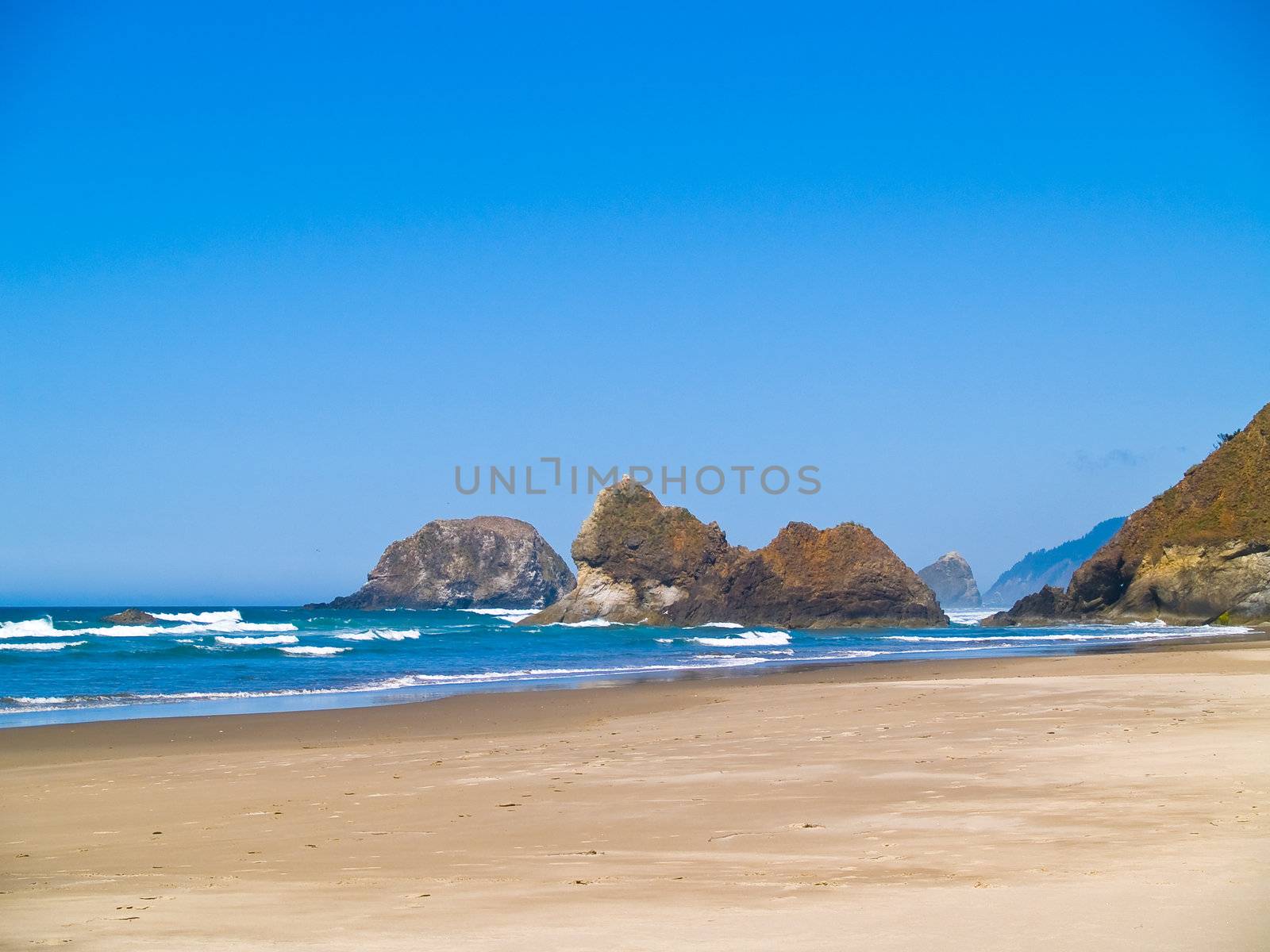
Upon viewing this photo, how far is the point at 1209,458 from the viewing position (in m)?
67.1

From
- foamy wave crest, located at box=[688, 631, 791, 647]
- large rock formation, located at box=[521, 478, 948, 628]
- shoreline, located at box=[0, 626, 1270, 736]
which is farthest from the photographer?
large rock formation, located at box=[521, 478, 948, 628]

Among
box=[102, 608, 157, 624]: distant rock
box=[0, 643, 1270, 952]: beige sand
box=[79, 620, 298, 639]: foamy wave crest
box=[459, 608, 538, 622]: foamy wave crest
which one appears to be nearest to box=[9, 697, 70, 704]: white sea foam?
box=[0, 643, 1270, 952]: beige sand

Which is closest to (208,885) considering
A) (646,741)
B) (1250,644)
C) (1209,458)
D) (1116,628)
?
(646,741)

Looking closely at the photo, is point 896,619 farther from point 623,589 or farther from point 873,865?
point 873,865

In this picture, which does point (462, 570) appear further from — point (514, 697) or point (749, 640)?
point (514, 697)

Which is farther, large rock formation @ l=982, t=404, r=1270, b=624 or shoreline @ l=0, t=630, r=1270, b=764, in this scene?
large rock formation @ l=982, t=404, r=1270, b=624

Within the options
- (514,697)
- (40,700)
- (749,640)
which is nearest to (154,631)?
(749,640)

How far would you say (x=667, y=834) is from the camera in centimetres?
752

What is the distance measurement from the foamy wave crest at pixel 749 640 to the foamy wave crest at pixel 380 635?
15.9 m

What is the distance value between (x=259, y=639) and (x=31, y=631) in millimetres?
16290

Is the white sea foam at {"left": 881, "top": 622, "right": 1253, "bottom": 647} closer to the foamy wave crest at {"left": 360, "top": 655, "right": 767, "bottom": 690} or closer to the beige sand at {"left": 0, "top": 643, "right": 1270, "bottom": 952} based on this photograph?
the foamy wave crest at {"left": 360, "top": 655, "right": 767, "bottom": 690}

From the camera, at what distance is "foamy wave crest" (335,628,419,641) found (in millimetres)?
58213

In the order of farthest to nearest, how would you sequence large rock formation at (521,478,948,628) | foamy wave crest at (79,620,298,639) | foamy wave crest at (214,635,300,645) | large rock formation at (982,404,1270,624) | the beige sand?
large rock formation at (521,478,948,628), foamy wave crest at (79,620,298,639), large rock formation at (982,404,1270,624), foamy wave crest at (214,635,300,645), the beige sand

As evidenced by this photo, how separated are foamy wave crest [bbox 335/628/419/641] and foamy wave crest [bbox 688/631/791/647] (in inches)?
626
